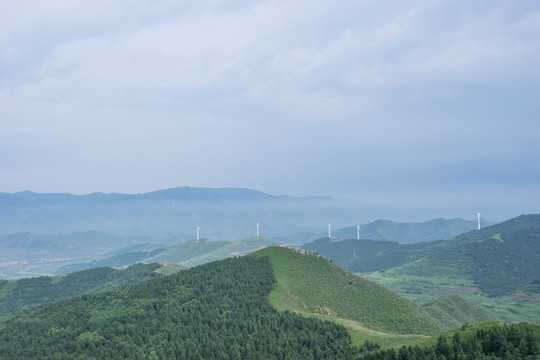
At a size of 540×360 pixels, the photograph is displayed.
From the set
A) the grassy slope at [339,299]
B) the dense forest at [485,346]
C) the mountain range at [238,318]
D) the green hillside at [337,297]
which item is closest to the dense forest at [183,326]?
the mountain range at [238,318]

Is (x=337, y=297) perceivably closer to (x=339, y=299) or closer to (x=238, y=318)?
(x=339, y=299)

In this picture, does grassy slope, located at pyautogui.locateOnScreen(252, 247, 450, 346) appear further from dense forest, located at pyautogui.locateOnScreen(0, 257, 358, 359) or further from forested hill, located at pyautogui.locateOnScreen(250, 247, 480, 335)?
dense forest, located at pyautogui.locateOnScreen(0, 257, 358, 359)

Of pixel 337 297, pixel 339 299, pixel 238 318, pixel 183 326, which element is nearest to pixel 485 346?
pixel 238 318

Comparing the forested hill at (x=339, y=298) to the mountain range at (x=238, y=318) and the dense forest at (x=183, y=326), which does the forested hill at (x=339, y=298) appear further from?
the dense forest at (x=183, y=326)

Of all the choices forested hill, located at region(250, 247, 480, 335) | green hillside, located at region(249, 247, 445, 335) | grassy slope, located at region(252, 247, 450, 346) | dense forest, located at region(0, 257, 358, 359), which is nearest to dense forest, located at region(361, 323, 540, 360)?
dense forest, located at region(0, 257, 358, 359)

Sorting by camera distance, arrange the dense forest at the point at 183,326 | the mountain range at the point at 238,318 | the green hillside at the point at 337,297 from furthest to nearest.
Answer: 1. the green hillside at the point at 337,297
2. the mountain range at the point at 238,318
3. the dense forest at the point at 183,326

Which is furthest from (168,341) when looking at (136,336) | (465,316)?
(465,316)
